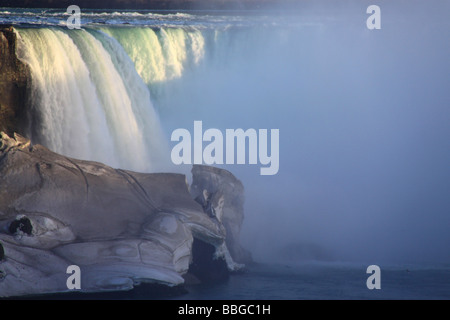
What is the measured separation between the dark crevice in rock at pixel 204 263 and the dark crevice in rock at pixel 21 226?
3306 millimetres

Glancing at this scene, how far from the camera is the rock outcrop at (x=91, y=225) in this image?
14633 millimetres

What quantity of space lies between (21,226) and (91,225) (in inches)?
50.1

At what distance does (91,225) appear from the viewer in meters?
15.7

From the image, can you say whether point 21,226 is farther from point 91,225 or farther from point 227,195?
point 227,195

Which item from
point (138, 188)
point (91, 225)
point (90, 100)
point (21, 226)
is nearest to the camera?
point (21, 226)

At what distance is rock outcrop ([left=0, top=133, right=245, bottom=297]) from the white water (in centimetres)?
228

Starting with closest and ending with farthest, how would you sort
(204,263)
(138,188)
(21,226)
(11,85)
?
(21,226) → (138,188) → (204,263) → (11,85)

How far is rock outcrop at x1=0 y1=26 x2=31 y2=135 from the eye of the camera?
675 inches

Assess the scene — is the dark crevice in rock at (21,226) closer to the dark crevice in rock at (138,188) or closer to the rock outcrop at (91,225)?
the rock outcrop at (91,225)

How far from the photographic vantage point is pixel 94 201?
52.7ft

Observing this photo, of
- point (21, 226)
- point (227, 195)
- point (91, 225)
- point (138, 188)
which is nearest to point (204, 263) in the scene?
point (138, 188)

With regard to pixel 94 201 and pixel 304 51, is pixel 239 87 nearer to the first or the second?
pixel 304 51

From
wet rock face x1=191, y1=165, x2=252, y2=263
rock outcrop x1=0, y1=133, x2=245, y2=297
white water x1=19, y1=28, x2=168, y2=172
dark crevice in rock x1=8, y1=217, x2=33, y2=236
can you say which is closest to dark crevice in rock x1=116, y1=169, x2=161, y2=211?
rock outcrop x1=0, y1=133, x2=245, y2=297
